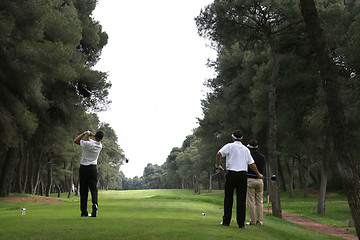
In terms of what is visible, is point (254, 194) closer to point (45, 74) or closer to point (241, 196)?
point (241, 196)

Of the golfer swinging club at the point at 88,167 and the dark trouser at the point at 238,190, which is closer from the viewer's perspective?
the dark trouser at the point at 238,190

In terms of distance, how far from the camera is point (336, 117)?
361 inches

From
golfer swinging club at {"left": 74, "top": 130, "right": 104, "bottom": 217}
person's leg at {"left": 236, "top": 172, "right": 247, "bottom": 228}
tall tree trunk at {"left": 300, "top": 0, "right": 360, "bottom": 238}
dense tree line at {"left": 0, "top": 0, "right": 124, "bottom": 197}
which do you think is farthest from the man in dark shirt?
dense tree line at {"left": 0, "top": 0, "right": 124, "bottom": 197}

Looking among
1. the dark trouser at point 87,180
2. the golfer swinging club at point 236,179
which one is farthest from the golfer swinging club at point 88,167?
the golfer swinging club at point 236,179

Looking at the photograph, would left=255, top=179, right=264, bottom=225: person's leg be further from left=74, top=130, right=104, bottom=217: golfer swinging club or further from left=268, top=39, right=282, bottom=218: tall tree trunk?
left=268, top=39, right=282, bottom=218: tall tree trunk

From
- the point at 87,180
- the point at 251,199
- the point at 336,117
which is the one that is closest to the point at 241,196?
the point at 251,199

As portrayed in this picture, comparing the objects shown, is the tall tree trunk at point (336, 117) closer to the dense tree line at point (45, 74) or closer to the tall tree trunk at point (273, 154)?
the dense tree line at point (45, 74)

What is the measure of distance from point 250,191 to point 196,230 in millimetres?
3227

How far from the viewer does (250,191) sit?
10.0 metres

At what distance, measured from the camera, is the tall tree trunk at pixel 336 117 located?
8.87 metres

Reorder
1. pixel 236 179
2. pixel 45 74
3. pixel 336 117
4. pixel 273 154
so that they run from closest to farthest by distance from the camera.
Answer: pixel 236 179
pixel 336 117
pixel 273 154
pixel 45 74

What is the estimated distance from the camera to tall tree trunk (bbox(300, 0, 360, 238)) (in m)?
8.87

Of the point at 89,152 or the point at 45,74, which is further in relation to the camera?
the point at 45,74

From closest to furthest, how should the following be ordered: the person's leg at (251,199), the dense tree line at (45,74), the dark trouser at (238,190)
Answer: the dark trouser at (238,190), the person's leg at (251,199), the dense tree line at (45,74)
